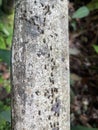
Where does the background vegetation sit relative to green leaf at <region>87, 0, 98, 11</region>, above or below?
below

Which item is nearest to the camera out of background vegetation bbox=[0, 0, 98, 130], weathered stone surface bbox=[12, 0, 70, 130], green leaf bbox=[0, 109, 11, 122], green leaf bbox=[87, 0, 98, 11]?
weathered stone surface bbox=[12, 0, 70, 130]

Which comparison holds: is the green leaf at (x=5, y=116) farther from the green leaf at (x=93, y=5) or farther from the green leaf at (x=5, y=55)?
the green leaf at (x=93, y=5)

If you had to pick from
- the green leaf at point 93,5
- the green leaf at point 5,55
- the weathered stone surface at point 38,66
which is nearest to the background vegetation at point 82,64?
the green leaf at point 93,5

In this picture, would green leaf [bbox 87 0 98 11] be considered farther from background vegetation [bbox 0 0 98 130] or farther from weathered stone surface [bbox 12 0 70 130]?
weathered stone surface [bbox 12 0 70 130]

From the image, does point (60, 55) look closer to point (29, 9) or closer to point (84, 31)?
point (29, 9)

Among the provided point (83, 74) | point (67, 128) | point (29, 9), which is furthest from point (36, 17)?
point (83, 74)

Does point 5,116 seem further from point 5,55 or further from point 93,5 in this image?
point 93,5

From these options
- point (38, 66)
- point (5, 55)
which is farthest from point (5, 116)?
point (38, 66)

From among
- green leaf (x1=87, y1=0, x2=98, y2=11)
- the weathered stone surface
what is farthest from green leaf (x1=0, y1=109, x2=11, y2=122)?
green leaf (x1=87, y1=0, x2=98, y2=11)

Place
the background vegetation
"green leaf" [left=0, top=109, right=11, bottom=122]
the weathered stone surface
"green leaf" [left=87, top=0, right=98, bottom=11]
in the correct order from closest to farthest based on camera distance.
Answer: the weathered stone surface
"green leaf" [left=0, top=109, right=11, bottom=122]
the background vegetation
"green leaf" [left=87, top=0, right=98, bottom=11]

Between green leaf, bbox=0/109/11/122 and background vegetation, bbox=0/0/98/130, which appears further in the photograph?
background vegetation, bbox=0/0/98/130
